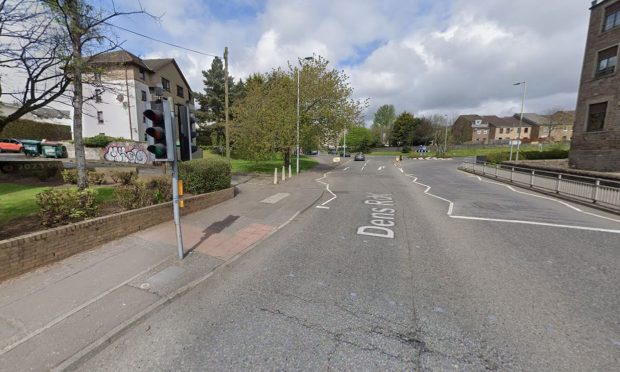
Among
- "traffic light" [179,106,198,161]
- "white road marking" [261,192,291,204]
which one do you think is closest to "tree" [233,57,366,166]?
"white road marking" [261,192,291,204]

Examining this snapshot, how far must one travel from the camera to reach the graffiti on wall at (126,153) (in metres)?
24.0

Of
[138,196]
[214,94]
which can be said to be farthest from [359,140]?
[138,196]

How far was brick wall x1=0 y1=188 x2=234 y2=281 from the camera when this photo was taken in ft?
13.8

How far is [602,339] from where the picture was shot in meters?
2.95

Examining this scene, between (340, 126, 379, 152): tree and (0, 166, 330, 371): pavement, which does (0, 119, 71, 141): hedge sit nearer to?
(0, 166, 330, 371): pavement

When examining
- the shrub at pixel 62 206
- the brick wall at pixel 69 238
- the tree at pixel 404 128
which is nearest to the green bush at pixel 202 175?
the brick wall at pixel 69 238

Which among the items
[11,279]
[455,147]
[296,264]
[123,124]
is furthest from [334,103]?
[455,147]

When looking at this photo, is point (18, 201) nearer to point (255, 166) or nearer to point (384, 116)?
point (255, 166)

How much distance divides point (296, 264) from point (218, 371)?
249 cm

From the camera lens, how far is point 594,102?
2078 centimetres

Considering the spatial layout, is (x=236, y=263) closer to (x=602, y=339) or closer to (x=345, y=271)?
(x=345, y=271)

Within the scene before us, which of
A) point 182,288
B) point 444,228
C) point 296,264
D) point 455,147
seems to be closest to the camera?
point 182,288

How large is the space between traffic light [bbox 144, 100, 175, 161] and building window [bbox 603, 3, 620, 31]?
30839 mm

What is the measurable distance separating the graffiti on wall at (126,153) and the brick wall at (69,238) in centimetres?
2019
